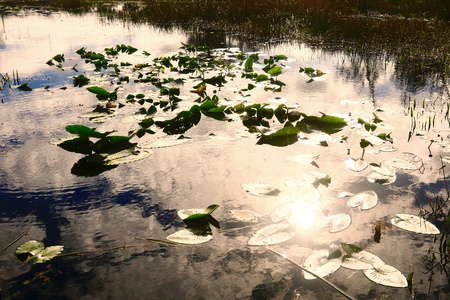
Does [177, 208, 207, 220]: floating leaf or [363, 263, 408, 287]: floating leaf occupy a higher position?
[177, 208, 207, 220]: floating leaf

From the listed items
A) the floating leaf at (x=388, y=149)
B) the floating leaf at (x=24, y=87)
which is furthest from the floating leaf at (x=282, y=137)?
the floating leaf at (x=24, y=87)

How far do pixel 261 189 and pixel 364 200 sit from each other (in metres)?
0.45

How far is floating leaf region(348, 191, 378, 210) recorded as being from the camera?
61.5 inches

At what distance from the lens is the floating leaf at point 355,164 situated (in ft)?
6.27

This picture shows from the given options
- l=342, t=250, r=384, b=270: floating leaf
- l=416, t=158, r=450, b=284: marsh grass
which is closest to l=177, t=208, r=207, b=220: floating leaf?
l=342, t=250, r=384, b=270: floating leaf

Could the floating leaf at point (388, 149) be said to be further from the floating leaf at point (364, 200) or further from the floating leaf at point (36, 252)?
the floating leaf at point (36, 252)

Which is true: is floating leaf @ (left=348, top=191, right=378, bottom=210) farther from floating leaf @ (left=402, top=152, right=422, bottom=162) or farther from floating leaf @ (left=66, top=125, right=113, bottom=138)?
floating leaf @ (left=66, top=125, right=113, bottom=138)

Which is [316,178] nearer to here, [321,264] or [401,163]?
[401,163]

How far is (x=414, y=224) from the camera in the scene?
1.42m

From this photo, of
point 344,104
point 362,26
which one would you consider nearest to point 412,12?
point 362,26

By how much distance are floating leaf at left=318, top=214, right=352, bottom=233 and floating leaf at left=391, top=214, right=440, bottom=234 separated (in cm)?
19

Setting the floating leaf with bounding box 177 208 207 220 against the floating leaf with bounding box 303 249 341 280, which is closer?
the floating leaf with bounding box 303 249 341 280

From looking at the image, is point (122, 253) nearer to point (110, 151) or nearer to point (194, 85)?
point (110, 151)

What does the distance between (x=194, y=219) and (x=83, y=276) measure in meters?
0.45
